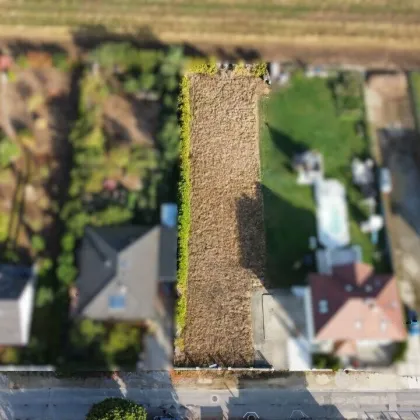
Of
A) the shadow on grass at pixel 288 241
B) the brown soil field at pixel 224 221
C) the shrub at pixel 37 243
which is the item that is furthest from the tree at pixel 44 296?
the shadow on grass at pixel 288 241

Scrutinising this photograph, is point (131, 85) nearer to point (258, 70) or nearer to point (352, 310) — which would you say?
point (258, 70)

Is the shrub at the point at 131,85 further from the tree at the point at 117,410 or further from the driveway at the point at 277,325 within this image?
the tree at the point at 117,410

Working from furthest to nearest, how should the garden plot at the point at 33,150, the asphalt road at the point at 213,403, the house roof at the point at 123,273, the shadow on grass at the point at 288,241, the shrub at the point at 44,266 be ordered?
1. the garden plot at the point at 33,150
2. the shadow on grass at the point at 288,241
3. the shrub at the point at 44,266
4. the house roof at the point at 123,273
5. the asphalt road at the point at 213,403

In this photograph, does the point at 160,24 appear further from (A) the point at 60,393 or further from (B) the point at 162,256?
(A) the point at 60,393

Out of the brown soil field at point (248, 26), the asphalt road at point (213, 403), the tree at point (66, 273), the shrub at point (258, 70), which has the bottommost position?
the asphalt road at point (213, 403)

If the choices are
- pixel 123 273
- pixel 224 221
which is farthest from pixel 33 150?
pixel 224 221

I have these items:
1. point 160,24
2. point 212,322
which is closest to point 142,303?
point 212,322
